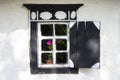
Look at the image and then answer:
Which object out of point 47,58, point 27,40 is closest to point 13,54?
point 27,40

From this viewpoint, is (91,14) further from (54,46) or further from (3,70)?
(3,70)

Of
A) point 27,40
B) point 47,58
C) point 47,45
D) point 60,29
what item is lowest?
point 47,58

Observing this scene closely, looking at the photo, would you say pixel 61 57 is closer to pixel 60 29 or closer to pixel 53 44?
pixel 53 44

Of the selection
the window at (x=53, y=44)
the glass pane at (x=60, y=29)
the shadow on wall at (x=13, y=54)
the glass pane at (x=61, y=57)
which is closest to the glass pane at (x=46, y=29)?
the window at (x=53, y=44)

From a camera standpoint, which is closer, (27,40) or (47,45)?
(27,40)

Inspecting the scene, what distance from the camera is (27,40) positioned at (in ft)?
26.8

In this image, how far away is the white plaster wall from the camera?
8.12 metres

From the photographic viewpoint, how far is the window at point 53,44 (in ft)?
26.9

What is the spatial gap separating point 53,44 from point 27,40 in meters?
0.56

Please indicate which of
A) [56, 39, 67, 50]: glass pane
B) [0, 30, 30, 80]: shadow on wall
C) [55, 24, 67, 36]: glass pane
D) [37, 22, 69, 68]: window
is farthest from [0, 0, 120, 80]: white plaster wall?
[56, 39, 67, 50]: glass pane

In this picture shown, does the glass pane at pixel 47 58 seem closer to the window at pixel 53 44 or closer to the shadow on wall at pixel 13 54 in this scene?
the window at pixel 53 44

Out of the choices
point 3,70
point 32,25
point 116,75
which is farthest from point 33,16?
point 116,75

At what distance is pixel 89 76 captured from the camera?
8203 mm

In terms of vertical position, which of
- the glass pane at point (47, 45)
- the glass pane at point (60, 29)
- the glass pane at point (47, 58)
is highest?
the glass pane at point (60, 29)
